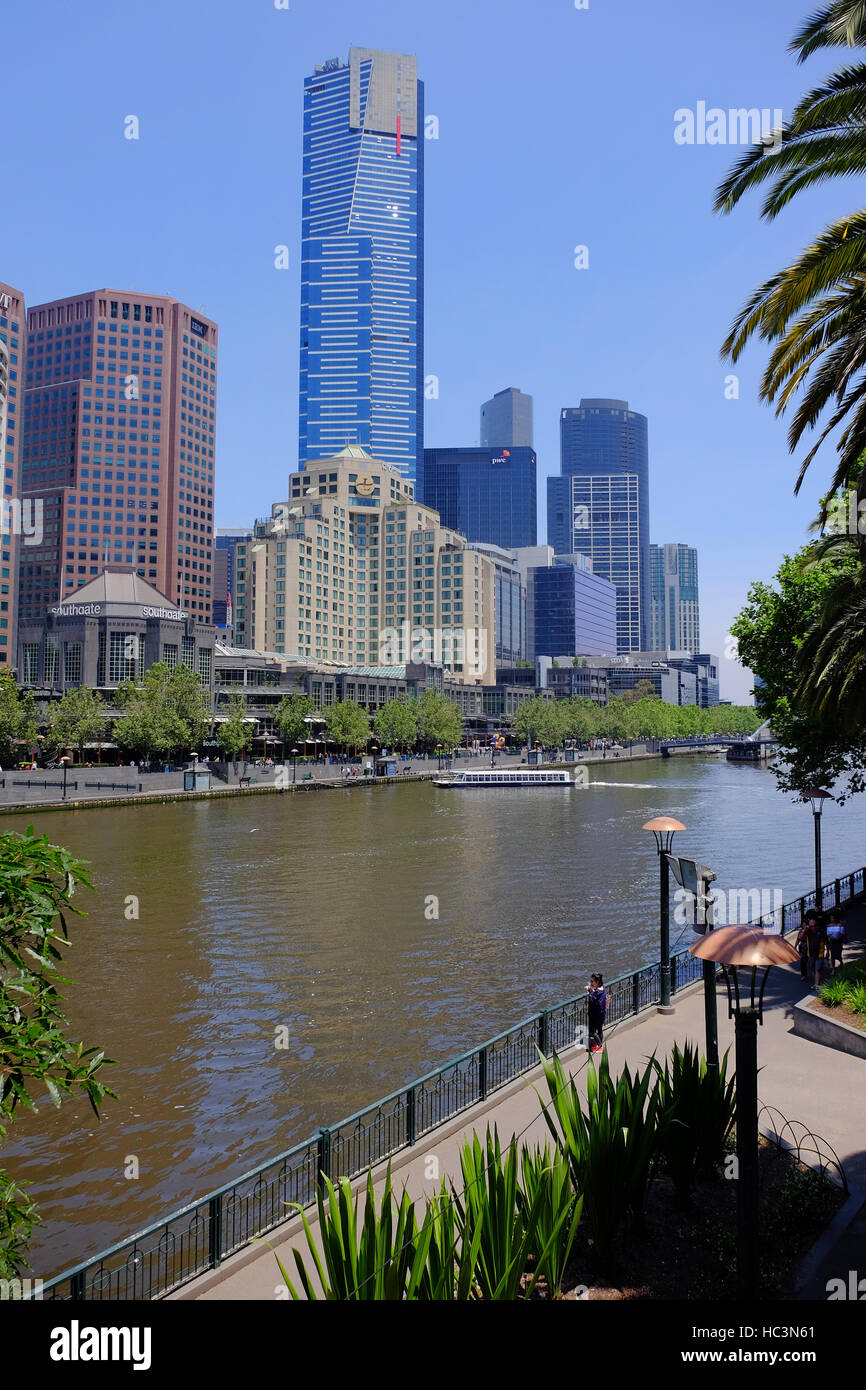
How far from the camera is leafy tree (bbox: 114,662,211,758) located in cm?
8494

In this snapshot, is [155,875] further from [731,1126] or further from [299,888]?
[731,1126]

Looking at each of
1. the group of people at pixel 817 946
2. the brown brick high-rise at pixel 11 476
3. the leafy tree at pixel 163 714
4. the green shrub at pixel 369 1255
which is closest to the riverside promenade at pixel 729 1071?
the green shrub at pixel 369 1255

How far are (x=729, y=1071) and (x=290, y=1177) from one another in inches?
255

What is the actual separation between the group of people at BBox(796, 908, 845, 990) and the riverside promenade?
791 mm

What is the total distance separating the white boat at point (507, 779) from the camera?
93.6 m

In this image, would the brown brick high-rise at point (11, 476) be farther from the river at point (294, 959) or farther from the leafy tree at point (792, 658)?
the leafy tree at point (792, 658)

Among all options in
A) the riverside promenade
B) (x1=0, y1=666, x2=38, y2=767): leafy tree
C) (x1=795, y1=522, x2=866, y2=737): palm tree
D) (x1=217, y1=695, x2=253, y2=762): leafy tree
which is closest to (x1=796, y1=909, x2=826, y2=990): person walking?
the riverside promenade

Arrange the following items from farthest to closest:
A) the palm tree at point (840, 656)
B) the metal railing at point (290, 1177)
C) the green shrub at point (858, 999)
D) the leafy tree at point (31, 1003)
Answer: the palm tree at point (840, 656) < the green shrub at point (858, 999) < the metal railing at point (290, 1177) < the leafy tree at point (31, 1003)

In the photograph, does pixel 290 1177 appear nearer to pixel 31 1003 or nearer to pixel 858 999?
pixel 31 1003

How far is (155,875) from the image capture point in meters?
38.7

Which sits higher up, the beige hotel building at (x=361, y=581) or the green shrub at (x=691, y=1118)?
the beige hotel building at (x=361, y=581)

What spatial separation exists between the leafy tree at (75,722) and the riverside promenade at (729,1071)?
246 ft

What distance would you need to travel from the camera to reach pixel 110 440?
18275cm

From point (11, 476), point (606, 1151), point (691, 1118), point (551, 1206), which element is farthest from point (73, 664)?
point (551, 1206)
